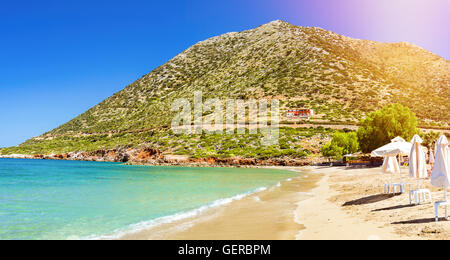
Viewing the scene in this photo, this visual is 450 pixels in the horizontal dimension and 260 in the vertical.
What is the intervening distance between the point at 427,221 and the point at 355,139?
52.1 meters

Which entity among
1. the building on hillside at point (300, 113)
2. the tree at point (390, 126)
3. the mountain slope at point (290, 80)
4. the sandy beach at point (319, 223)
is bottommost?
the sandy beach at point (319, 223)

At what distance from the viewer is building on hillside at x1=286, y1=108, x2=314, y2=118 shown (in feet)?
251

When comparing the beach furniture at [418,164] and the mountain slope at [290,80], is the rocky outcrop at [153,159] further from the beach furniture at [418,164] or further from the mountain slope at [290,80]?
the beach furniture at [418,164]

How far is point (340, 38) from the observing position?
392 feet

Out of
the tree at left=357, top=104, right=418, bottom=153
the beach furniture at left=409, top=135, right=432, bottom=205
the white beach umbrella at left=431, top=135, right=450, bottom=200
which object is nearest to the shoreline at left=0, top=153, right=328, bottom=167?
the tree at left=357, top=104, right=418, bottom=153

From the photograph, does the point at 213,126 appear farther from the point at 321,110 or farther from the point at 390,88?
the point at 390,88

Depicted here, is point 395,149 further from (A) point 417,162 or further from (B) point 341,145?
(B) point 341,145

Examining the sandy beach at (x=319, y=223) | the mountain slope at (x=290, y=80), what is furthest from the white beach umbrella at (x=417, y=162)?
the mountain slope at (x=290, y=80)

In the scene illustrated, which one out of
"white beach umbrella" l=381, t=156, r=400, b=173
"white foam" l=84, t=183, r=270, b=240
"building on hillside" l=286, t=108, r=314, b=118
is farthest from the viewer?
"building on hillside" l=286, t=108, r=314, b=118

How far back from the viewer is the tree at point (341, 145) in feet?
186

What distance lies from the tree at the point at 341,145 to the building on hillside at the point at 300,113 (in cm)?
1827

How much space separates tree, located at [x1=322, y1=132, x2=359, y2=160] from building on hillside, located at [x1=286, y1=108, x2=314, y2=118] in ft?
59.9

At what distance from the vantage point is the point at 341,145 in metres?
59.1

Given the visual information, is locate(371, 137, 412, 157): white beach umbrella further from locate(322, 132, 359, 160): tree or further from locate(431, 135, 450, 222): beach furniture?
locate(322, 132, 359, 160): tree
